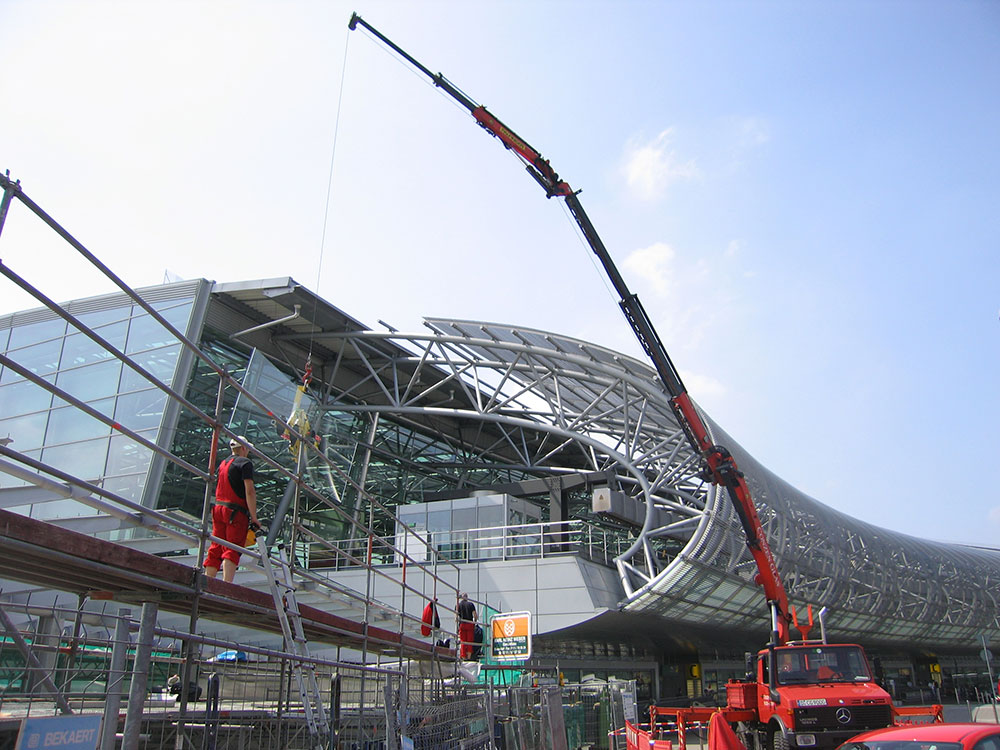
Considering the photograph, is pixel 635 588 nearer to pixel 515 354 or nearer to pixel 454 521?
pixel 454 521

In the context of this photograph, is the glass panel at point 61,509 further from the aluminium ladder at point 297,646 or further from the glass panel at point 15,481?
the aluminium ladder at point 297,646

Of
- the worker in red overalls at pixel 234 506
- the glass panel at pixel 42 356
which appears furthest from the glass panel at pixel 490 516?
the worker in red overalls at pixel 234 506

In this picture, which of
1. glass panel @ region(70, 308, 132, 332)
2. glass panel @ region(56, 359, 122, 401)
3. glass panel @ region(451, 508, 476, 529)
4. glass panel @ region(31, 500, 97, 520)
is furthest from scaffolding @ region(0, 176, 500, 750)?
glass panel @ region(451, 508, 476, 529)

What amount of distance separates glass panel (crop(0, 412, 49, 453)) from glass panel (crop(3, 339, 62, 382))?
1.46 metres

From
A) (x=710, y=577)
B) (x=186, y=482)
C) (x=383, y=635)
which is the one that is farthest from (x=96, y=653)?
(x=710, y=577)

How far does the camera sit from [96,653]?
8055mm

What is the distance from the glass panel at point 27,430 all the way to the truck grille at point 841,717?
19574 mm

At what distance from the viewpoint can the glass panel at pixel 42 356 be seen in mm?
21875

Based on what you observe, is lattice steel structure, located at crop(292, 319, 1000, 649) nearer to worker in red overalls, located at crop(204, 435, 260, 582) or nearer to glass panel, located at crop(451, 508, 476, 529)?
glass panel, located at crop(451, 508, 476, 529)

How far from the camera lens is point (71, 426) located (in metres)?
20.7

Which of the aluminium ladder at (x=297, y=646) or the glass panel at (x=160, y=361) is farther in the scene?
the glass panel at (x=160, y=361)

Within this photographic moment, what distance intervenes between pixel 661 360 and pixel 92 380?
1567 centimetres

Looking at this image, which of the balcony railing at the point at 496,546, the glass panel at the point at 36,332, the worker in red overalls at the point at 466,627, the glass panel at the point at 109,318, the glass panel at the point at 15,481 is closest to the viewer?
the worker in red overalls at the point at 466,627

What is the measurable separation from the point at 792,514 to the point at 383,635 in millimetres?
26534
